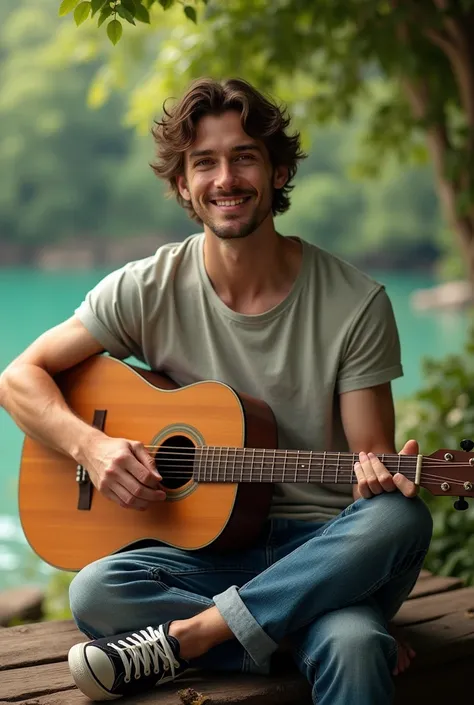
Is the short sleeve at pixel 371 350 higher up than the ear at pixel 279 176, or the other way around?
the ear at pixel 279 176

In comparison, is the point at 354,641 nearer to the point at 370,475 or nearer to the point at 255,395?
the point at 370,475

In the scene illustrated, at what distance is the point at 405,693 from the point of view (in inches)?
95.7

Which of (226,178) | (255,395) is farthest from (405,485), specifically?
(226,178)

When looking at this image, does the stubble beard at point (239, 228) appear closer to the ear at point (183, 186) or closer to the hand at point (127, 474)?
the ear at point (183, 186)

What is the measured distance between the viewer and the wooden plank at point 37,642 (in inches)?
94.8

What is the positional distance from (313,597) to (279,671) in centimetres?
25

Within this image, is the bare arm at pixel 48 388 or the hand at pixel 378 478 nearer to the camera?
the hand at pixel 378 478

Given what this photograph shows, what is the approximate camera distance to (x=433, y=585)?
2990 millimetres

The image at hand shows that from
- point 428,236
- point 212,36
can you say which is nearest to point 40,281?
point 428,236

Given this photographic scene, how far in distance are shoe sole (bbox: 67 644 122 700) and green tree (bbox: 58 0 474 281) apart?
2139mm

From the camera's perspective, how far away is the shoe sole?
82.7 inches

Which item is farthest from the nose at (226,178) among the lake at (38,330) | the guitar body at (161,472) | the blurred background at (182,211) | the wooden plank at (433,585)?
the lake at (38,330)

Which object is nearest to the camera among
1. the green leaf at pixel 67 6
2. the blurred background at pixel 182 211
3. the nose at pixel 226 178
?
the green leaf at pixel 67 6

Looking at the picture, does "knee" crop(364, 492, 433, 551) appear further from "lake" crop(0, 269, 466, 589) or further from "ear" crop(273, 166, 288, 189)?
"lake" crop(0, 269, 466, 589)
